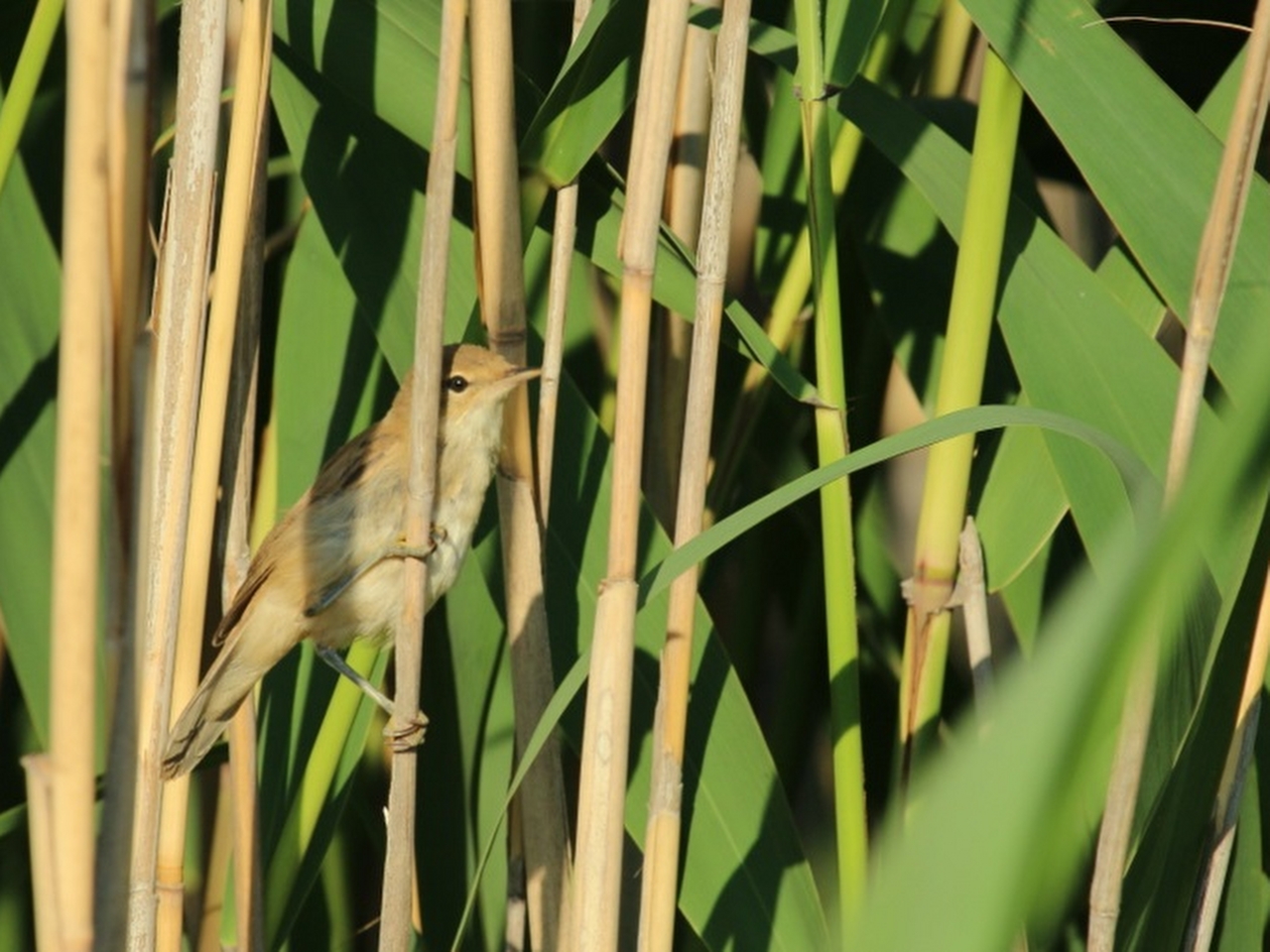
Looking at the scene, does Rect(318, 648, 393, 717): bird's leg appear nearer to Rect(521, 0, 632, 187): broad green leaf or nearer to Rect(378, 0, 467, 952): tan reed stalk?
Rect(378, 0, 467, 952): tan reed stalk

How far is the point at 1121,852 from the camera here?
4.19 ft

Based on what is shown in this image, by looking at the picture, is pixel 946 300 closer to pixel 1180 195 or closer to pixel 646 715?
pixel 1180 195

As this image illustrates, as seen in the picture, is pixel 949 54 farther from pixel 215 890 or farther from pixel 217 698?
pixel 215 890

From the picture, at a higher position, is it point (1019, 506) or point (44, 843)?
point (1019, 506)

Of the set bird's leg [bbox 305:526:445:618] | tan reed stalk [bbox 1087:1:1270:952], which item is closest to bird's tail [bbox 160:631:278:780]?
bird's leg [bbox 305:526:445:618]

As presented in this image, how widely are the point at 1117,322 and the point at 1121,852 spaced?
526 millimetres

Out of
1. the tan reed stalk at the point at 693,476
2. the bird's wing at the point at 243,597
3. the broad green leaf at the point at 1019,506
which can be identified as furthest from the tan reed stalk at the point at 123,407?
the broad green leaf at the point at 1019,506

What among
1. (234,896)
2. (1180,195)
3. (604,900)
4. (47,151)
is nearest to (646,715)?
(604,900)

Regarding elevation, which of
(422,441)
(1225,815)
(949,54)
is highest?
(949,54)

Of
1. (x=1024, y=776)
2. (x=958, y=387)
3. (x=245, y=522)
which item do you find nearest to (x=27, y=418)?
(x=245, y=522)

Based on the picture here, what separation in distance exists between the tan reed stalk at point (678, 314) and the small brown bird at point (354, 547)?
0.80ft

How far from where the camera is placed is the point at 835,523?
59.1 inches

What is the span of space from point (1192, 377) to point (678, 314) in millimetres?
691

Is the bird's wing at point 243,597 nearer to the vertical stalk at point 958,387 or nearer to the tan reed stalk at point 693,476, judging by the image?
the tan reed stalk at point 693,476
